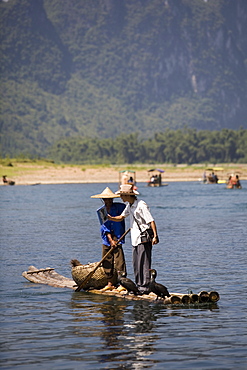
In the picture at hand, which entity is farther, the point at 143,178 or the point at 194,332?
the point at 143,178

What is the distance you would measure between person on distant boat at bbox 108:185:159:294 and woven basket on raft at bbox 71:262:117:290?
3.93 feet

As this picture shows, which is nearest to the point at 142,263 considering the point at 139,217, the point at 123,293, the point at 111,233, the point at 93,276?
the point at 139,217

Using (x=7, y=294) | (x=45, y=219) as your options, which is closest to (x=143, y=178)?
Answer: (x=45, y=219)

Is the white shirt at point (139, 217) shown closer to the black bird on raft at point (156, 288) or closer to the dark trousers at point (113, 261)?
the black bird on raft at point (156, 288)

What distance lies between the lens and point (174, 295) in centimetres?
1295

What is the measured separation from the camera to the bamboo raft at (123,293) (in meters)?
13.0

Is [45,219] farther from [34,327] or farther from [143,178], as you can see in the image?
[143,178]

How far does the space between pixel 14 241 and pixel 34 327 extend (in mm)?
15141

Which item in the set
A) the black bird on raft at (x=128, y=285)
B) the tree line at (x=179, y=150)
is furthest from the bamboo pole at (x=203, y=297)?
the tree line at (x=179, y=150)

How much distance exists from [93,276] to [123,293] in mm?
1008

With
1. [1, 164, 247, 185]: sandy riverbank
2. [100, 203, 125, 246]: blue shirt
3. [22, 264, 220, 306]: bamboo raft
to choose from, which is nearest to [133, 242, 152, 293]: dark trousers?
[22, 264, 220, 306]: bamboo raft

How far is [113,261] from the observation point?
47.3ft

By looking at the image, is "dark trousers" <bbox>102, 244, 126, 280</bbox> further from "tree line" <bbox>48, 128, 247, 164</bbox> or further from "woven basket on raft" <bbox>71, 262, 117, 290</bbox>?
"tree line" <bbox>48, 128, 247, 164</bbox>

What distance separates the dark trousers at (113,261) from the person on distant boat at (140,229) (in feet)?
2.67
